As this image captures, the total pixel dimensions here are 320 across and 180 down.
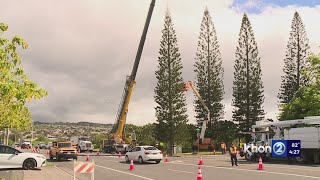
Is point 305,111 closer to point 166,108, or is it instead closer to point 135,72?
point 135,72

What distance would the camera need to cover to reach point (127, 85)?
47.6 meters

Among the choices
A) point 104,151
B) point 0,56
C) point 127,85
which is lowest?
point 104,151

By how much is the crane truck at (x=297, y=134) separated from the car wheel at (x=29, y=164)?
1693 centimetres

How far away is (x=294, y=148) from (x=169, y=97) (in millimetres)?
34142

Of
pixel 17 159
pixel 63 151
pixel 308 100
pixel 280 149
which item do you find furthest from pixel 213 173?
pixel 308 100

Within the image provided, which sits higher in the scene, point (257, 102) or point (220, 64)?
point (220, 64)

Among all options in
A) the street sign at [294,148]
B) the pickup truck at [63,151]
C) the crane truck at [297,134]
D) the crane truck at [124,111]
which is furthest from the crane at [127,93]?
the street sign at [294,148]

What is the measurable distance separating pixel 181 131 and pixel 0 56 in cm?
5168

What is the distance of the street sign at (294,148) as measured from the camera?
29.4 meters

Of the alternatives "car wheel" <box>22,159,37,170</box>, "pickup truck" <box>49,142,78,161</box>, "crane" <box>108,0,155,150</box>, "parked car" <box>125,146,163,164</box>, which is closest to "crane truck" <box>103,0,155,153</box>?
"crane" <box>108,0,155,150</box>

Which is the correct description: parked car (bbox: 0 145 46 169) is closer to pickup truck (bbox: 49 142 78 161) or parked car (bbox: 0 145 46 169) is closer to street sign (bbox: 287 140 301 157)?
pickup truck (bbox: 49 142 78 161)

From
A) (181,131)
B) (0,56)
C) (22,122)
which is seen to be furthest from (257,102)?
(0,56)

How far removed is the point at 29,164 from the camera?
23.9 metres

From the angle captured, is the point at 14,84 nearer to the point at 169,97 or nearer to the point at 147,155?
the point at 147,155
